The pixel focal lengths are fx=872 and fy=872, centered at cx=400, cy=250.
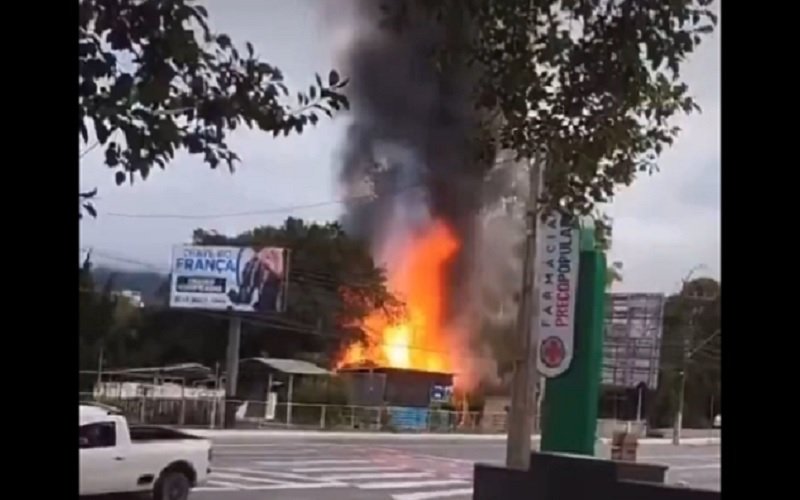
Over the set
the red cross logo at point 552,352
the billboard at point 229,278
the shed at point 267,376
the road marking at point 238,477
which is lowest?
the road marking at point 238,477

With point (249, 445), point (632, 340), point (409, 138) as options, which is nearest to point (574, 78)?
point (409, 138)

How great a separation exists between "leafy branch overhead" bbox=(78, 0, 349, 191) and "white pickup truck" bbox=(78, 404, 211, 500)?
35cm

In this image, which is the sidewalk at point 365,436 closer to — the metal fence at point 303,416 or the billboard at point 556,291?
the metal fence at point 303,416

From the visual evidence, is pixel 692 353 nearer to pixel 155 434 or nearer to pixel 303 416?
pixel 303 416

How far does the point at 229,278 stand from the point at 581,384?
21.2 inches

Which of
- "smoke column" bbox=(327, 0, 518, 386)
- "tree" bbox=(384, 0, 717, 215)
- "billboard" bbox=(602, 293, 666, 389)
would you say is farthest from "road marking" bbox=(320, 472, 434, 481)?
"tree" bbox=(384, 0, 717, 215)

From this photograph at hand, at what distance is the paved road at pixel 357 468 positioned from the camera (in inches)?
48.9

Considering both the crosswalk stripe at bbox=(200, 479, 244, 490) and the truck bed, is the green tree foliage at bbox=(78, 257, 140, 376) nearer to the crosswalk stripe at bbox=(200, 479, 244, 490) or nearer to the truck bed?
the truck bed

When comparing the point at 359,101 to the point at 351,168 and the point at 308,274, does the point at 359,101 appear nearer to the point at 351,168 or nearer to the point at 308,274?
the point at 351,168

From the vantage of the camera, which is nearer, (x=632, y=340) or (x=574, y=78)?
(x=632, y=340)

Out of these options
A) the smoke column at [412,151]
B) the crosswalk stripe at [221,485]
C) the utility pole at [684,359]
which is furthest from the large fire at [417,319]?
the utility pole at [684,359]

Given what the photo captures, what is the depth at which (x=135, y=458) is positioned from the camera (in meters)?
1.22

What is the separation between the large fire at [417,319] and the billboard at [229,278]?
0.15 m
